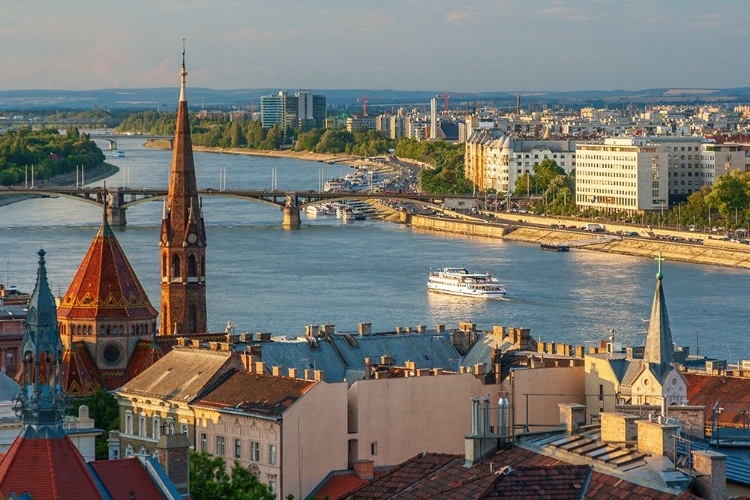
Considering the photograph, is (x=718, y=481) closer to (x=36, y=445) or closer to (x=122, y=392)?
(x=36, y=445)

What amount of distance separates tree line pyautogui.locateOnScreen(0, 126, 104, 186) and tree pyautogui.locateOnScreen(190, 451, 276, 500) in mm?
65658

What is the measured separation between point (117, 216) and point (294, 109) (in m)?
112

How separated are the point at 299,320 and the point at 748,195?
101 ft

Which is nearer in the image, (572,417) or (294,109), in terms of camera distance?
(572,417)

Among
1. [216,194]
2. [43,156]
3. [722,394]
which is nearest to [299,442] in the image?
[722,394]

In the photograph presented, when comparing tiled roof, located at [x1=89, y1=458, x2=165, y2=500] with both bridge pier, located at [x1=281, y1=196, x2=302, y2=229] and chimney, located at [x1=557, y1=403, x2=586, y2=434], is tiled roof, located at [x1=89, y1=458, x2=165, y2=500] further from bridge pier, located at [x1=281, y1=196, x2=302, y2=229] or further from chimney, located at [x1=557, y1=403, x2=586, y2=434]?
bridge pier, located at [x1=281, y1=196, x2=302, y2=229]

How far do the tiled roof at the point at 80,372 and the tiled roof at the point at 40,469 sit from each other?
10809mm

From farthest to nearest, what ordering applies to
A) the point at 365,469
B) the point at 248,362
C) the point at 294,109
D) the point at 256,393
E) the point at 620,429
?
1. the point at 294,109
2. the point at 248,362
3. the point at 256,393
4. the point at 365,469
5. the point at 620,429

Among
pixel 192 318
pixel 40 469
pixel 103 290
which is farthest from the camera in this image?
pixel 192 318

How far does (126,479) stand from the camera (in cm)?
1091

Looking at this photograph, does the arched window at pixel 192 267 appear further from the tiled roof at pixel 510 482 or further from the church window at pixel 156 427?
the tiled roof at pixel 510 482

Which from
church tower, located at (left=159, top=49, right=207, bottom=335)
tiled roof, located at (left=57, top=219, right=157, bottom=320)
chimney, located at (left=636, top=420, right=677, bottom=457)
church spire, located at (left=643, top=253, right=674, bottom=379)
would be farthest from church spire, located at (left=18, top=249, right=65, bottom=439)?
church tower, located at (left=159, top=49, right=207, bottom=335)

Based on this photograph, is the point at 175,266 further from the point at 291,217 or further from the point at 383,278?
the point at 291,217

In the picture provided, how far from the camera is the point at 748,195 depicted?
2410 inches
